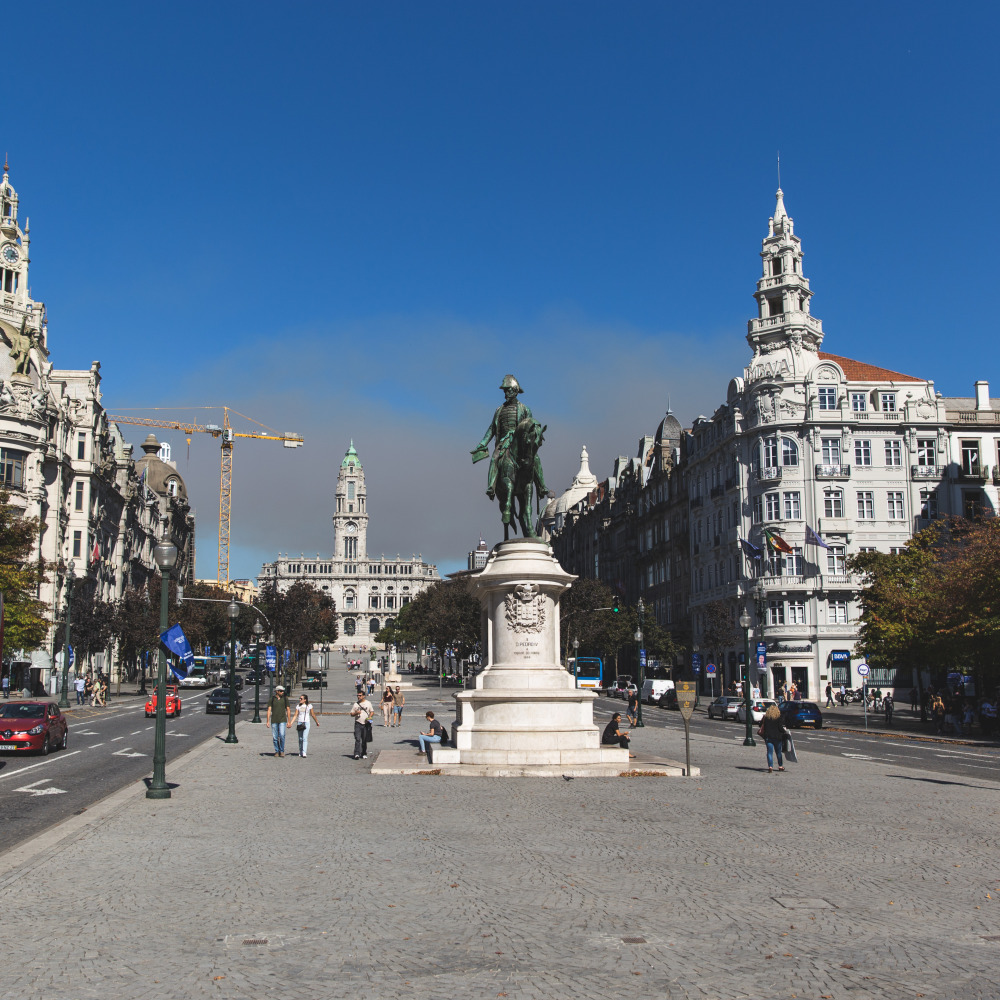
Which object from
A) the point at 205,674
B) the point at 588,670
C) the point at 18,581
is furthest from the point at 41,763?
the point at 205,674

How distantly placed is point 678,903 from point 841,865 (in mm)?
2999

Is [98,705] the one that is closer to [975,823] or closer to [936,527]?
[936,527]

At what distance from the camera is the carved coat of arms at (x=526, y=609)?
76.3 ft

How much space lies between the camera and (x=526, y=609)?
76.5ft

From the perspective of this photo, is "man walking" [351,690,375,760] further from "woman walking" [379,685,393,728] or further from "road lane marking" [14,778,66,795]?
"woman walking" [379,685,393,728]

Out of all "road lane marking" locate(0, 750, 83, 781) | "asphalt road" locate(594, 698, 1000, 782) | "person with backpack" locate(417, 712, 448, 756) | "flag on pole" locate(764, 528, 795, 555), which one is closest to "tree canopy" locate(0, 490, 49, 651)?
"road lane marking" locate(0, 750, 83, 781)

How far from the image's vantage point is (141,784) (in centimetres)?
2111

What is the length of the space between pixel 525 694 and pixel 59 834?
10.6m

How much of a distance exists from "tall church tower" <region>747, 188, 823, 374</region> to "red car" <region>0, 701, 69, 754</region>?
184ft

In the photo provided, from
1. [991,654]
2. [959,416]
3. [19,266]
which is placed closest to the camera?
[991,654]

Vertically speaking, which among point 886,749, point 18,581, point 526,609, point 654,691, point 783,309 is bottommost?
point 886,749

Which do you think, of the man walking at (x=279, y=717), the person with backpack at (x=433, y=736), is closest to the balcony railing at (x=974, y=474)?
the person with backpack at (x=433, y=736)

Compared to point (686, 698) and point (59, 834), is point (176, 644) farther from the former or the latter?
point (686, 698)

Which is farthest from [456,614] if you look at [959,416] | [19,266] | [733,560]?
[19,266]
